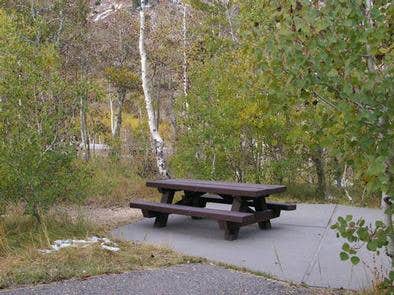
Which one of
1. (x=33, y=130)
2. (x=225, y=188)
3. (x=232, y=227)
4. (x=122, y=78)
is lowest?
(x=232, y=227)

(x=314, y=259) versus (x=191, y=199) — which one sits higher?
(x=191, y=199)

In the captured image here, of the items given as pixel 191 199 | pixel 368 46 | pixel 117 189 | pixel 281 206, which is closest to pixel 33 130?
pixel 191 199

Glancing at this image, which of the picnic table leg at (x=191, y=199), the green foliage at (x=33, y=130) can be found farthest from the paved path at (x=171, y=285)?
the picnic table leg at (x=191, y=199)

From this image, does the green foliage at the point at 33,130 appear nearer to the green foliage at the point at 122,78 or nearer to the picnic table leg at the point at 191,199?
the picnic table leg at the point at 191,199

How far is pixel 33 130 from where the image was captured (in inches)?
285

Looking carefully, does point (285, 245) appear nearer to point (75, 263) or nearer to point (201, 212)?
point (201, 212)

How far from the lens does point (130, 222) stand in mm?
8391

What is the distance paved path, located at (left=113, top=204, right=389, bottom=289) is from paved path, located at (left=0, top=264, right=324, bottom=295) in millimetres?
437

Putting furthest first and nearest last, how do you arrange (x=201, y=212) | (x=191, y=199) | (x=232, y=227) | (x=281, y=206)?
(x=191, y=199) < (x=281, y=206) < (x=201, y=212) < (x=232, y=227)

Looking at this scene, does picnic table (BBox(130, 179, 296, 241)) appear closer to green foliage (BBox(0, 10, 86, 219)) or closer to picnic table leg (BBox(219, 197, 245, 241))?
picnic table leg (BBox(219, 197, 245, 241))

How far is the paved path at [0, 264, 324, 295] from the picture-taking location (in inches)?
184

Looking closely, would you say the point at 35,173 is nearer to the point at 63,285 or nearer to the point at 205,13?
the point at 63,285

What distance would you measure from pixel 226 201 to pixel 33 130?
9.66ft

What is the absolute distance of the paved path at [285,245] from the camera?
5363 millimetres
